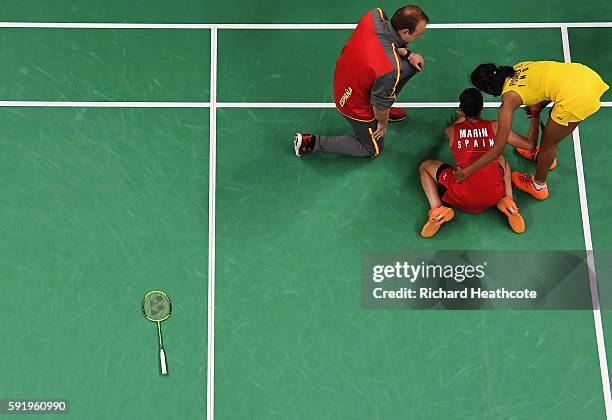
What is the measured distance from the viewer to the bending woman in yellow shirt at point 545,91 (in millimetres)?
5844

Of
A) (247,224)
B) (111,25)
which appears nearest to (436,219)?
(247,224)

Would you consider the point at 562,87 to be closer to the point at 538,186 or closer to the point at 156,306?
the point at 538,186

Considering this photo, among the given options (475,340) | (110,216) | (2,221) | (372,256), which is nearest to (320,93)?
(372,256)

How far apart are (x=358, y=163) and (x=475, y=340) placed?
1.92m

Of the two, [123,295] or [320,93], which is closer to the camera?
[123,295]

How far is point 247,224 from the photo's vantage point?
658cm

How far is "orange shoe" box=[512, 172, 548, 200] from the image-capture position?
6578mm

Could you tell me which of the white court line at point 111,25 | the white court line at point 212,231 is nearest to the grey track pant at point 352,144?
the white court line at point 212,231

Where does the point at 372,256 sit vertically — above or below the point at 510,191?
below

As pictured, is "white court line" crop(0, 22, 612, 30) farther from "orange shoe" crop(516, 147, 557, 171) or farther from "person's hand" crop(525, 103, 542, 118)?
"orange shoe" crop(516, 147, 557, 171)

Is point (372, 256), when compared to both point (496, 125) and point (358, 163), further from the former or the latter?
point (496, 125)

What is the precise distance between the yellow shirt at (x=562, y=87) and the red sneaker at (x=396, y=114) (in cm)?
112

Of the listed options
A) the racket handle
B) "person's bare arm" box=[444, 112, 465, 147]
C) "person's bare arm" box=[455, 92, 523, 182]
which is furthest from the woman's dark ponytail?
the racket handle

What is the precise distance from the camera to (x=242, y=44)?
7.07 meters
